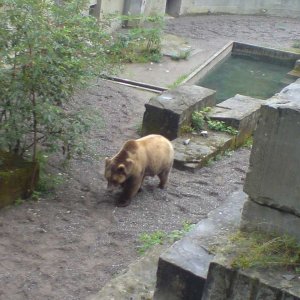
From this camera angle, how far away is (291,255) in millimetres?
3611

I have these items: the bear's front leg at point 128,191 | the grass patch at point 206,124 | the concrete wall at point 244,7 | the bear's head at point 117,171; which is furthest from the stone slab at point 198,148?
the concrete wall at point 244,7

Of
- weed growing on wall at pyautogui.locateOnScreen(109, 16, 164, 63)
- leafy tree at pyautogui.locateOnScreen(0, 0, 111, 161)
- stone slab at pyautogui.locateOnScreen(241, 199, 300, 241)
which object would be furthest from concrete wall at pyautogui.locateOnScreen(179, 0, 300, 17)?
stone slab at pyautogui.locateOnScreen(241, 199, 300, 241)

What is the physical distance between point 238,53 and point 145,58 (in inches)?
182

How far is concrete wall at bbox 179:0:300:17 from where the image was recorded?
22783mm

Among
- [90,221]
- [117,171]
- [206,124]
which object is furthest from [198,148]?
[90,221]

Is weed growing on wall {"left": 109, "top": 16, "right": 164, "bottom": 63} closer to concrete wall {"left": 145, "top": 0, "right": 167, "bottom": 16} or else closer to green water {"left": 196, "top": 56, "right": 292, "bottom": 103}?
green water {"left": 196, "top": 56, "right": 292, "bottom": 103}

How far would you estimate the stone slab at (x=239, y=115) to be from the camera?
10.8m

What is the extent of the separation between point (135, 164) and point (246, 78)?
10045 mm

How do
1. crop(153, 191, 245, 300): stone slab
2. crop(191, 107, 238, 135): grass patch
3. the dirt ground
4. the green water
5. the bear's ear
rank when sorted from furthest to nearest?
the green water → crop(191, 107, 238, 135): grass patch → the bear's ear → the dirt ground → crop(153, 191, 245, 300): stone slab

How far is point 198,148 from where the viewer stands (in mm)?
9805

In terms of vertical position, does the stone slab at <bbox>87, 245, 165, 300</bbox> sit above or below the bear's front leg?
above

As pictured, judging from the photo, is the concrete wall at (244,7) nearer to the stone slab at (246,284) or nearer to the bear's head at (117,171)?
the bear's head at (117,171)

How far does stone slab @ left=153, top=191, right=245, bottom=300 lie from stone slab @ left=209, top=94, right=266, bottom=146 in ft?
21.7

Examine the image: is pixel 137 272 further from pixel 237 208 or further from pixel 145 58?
pixel 145 58
